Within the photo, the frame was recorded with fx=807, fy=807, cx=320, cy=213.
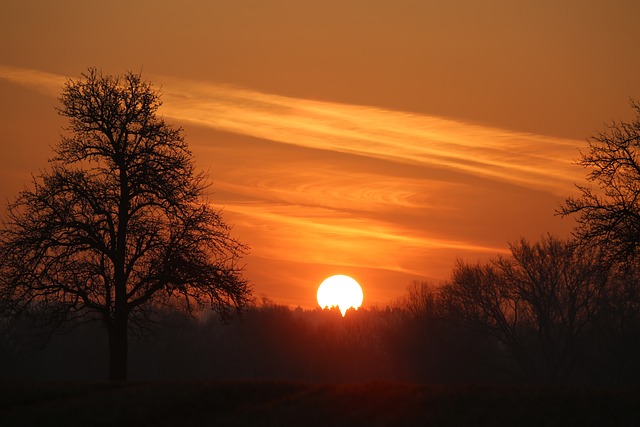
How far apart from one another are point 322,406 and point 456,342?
59560mm

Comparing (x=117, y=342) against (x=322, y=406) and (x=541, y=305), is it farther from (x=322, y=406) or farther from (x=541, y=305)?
(x=541, y=305)

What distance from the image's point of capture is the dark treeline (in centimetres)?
7325

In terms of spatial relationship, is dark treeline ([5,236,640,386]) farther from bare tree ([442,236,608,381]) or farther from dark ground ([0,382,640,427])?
dark ground ([0,382,640,427])

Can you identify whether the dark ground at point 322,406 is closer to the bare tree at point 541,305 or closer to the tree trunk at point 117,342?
the tree trunk at point 117,342

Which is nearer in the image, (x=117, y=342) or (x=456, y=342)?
(x=117, y=342)

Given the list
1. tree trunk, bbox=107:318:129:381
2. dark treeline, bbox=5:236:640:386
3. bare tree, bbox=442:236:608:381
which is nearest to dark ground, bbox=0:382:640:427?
tree trunk, bbox=107:318:129:381

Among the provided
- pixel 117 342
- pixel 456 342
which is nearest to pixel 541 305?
pixel 456 342

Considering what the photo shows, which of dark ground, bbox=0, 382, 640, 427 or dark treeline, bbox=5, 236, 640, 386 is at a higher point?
dark treeline, bbox=5, 236, 640, 386

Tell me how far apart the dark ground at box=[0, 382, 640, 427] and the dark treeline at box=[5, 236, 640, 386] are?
104ft

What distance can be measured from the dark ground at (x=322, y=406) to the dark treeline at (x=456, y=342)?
3177 cm

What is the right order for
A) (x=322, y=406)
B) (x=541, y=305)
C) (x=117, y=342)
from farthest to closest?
(x=541, y=305), (x=117, y=342), (x=322, y=406)

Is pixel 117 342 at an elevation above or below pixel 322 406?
above

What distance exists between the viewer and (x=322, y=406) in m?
23.4

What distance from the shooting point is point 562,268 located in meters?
74.2
